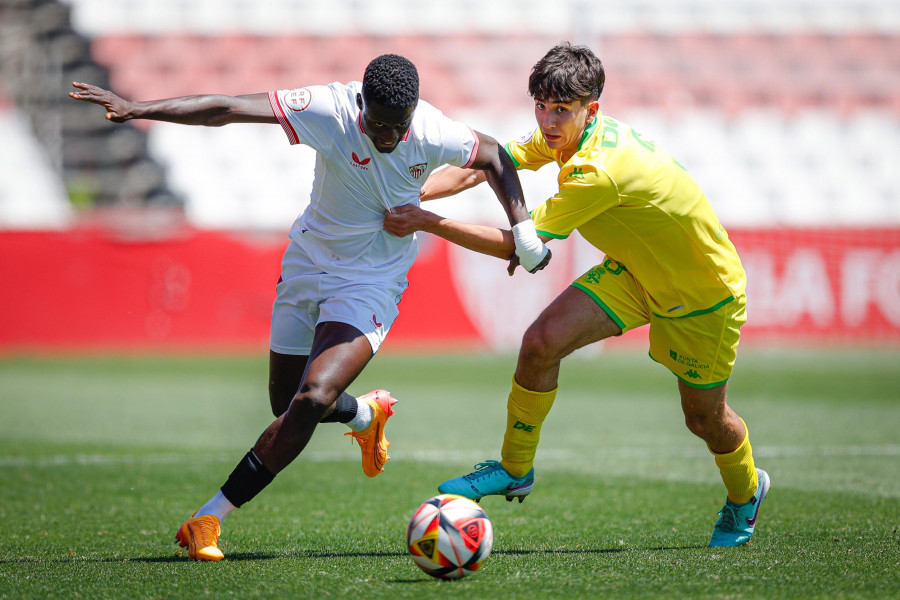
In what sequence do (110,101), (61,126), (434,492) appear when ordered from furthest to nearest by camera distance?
(61,126), (434,492), (110,101)

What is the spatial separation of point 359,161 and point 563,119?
1046 mm

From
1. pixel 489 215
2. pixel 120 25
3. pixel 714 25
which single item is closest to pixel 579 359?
pixel 489 215

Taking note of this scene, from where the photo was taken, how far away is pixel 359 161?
501 cm

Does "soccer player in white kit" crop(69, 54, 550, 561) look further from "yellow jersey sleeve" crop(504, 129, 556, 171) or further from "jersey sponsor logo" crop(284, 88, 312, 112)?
"yellow jersey sleeve" crop(504, 129, 556, 171)

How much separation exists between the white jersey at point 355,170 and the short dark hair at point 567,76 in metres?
0.45

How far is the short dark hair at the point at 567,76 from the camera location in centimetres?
485

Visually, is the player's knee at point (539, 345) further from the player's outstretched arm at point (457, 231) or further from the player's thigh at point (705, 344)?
the player's thigh at point (705, 344)

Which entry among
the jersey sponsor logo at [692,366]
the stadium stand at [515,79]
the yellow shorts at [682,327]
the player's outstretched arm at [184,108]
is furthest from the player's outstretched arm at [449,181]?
the stadium stand at [515,79]

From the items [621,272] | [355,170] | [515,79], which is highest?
[515,79]

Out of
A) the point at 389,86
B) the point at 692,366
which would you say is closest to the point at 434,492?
the point at 692,366

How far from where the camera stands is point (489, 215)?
67.8 feet

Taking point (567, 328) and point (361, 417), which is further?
point (361, 417)

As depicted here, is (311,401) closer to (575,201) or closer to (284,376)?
(284,376)

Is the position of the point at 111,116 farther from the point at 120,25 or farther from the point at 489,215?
the point at 120,25
